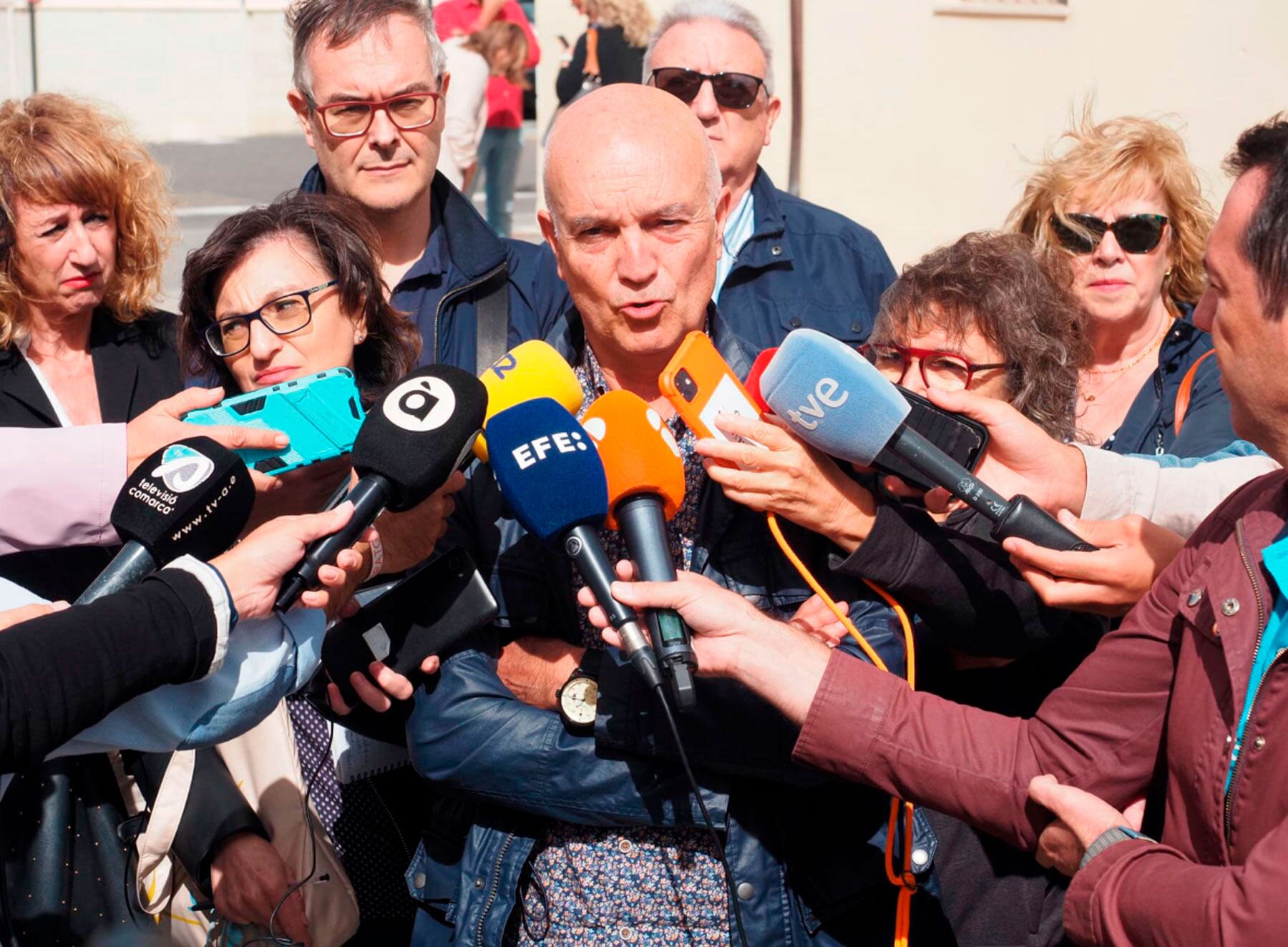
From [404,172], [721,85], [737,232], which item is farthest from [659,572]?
[721,85]

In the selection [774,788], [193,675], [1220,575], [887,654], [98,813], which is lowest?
[98,813]

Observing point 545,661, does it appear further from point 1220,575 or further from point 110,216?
point 110,216

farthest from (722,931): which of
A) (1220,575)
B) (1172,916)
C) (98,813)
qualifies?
(98,813)

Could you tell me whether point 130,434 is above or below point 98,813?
above

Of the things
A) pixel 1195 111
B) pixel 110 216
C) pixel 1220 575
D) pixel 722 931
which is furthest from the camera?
pixel 1195 111

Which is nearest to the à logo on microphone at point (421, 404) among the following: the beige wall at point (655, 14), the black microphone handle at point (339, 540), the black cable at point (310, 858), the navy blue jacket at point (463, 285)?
the black microphone handle at point (339, 540)

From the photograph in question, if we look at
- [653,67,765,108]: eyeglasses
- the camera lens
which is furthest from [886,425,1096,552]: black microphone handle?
[653,67,765,108]: eyeglasses

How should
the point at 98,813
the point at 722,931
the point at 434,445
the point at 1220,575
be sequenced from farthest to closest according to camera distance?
the point at 98,813 → the point at 722,931 → the point at 434,445 → the point at 1220,575

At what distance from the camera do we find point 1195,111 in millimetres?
8812

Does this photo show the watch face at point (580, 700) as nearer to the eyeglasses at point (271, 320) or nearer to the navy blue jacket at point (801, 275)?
the eyeglasses at point (271, 320)

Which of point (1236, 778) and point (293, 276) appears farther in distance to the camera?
point (293, 276)

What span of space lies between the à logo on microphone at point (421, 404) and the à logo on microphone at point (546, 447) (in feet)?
0.48

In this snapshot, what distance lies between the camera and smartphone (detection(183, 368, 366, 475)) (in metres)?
2.66

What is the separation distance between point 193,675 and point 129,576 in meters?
0.21
